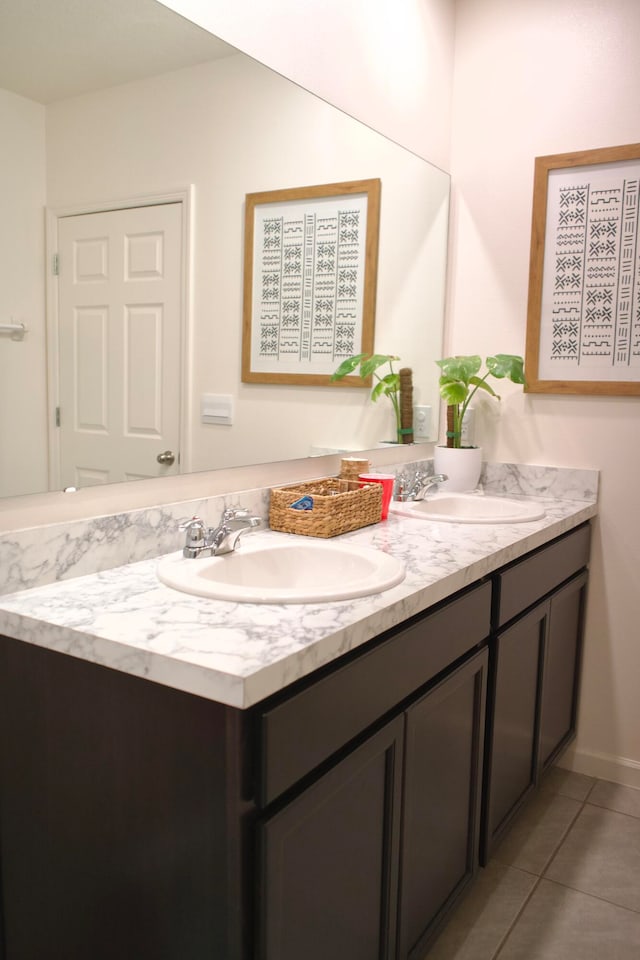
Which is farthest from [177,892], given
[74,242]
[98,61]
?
[98,61]

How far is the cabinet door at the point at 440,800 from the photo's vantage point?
1386mm

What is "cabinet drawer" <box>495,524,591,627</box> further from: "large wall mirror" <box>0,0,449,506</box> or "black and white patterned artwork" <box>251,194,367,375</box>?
"black and white patterned artwork" <box>251,194,367,375</box>

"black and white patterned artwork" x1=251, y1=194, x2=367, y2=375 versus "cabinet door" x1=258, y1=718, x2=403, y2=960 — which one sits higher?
"black and white patterned artwork" x1=251, y1=194, x2=367, y2=375

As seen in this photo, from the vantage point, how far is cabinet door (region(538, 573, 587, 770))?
2.12 meters

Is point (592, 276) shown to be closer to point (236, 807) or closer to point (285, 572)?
point (285, 572)

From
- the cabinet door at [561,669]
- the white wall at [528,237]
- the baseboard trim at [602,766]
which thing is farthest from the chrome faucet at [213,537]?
the baseboard trim at [602,766]

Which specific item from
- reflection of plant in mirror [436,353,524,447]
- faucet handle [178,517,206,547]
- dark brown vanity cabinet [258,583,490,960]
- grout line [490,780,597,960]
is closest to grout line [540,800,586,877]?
grout line [490,780,597,960]

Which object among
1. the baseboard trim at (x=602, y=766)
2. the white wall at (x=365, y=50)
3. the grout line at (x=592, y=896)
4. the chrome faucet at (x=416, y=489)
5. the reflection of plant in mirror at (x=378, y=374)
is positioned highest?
the white wall at (x=365, y=50)

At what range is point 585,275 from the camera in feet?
7.70

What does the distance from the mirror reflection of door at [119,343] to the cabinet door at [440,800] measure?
0.70 meters

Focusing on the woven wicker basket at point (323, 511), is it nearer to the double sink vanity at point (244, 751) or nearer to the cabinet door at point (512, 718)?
the double sink vanity at point (244, 751)

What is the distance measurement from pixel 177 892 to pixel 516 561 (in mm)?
1080

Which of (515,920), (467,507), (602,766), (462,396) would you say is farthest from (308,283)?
(602,766)

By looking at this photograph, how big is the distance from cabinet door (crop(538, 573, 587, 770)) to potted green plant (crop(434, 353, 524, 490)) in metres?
0.47
